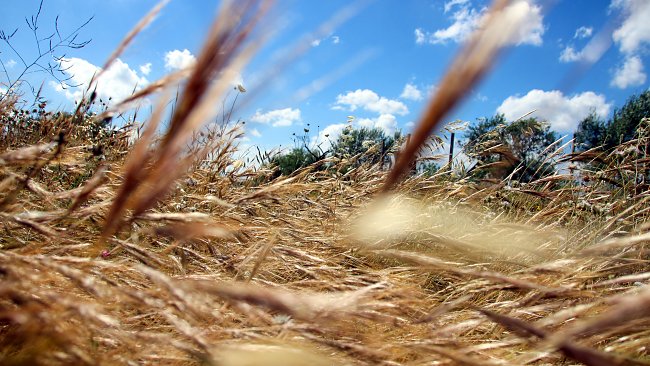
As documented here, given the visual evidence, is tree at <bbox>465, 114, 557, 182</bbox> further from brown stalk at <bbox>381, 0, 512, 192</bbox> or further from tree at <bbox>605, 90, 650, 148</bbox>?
tree at <bbox>605, 90, 650, 148</bbox>

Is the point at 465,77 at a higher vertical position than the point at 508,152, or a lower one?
lower

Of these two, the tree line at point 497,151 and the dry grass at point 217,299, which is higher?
the tree line at point 497,151

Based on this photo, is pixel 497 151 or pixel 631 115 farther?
pixel 631 115

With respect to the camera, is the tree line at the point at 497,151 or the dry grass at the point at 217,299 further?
the tree line at the point at 497,151

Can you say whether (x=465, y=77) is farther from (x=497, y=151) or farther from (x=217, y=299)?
(x=497, y=151)

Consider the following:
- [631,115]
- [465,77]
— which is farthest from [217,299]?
[631,115]

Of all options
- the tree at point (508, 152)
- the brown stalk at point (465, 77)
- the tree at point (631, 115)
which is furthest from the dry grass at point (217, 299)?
the tree at point (631, 115)

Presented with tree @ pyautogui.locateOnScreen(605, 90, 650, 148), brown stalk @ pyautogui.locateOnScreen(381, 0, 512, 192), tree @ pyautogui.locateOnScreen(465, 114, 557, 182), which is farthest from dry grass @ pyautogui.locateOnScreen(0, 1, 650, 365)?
tree @ pyautogui.locateOnScreen(605, 90, 650, 148)

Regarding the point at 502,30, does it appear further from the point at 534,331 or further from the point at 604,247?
the point at 604,247

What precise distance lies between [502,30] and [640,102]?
2938cm

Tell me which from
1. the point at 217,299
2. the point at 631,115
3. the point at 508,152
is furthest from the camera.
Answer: the point at 631,115

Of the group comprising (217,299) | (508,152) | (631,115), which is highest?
(631,115)

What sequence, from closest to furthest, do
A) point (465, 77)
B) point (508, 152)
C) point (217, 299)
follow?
point (465, 77)
point (217, 299)
point (508, 152)

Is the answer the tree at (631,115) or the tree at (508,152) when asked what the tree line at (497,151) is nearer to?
the tree at (508,152)
